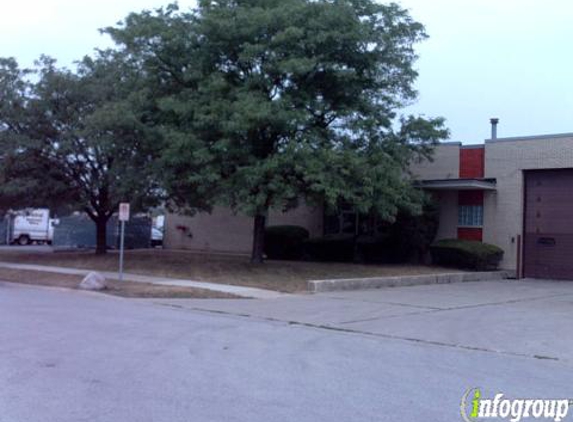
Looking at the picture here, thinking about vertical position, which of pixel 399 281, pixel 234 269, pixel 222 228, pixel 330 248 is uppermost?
pixel 222 228

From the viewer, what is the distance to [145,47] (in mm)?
25188

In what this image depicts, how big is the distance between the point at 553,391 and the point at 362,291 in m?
13.8

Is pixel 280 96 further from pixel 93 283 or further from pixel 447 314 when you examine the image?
pixel 447 314

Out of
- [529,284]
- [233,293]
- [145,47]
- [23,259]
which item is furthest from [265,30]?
[23,259]

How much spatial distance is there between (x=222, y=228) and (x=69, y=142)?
15.3 metres

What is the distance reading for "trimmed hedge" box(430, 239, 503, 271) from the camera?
29.6m

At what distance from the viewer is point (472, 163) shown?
3222 cm

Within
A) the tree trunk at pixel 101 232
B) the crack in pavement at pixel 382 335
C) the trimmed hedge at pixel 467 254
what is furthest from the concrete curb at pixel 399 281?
the tree trunk at pixel 101 232

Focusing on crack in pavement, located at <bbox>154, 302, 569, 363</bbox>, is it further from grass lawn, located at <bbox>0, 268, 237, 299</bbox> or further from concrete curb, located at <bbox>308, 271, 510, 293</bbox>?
concrete curb, located at <bbox>308, 271, 510, 293</bbox>

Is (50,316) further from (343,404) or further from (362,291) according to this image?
(362,291)

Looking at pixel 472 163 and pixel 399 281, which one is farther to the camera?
pixel 472 163

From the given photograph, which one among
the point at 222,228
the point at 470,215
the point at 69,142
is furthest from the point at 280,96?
the point at 222,228

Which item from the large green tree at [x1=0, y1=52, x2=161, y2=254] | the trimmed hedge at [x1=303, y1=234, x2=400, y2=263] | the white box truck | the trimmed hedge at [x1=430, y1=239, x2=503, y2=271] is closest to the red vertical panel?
the trimmed hedge at [x1=430, y1=239, x2=503, y2=271]

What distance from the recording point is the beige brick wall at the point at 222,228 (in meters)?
37.2
